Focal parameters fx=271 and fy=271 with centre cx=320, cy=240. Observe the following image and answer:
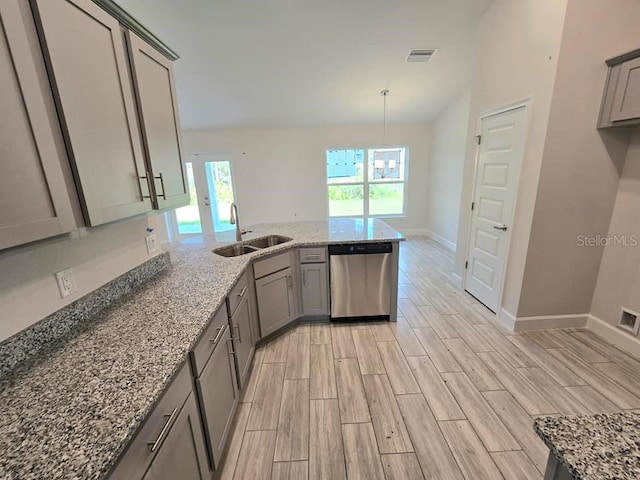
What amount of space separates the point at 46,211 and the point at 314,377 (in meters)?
1.90

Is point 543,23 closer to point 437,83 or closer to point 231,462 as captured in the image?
point 437,83

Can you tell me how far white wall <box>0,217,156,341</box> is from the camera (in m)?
0.99

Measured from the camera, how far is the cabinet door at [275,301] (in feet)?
7.72

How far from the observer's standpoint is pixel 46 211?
89cm

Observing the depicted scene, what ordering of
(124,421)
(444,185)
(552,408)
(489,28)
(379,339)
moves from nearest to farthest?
1. (124,421)
2. (552,408)
3. (379,339)
4. (489,28)
5. (444,185)

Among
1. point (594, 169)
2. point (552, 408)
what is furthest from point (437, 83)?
point (552, 408)

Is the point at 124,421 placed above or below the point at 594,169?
below

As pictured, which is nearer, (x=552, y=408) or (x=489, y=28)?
(x=552, y=408)

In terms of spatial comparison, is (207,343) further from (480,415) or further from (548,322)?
(548,322)

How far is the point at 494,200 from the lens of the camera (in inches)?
111

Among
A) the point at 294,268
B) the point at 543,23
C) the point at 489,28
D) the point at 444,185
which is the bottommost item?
the point at 294,268

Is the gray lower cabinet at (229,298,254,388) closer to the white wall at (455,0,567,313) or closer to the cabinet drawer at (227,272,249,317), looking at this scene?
the cabinet drawer at (227,272,249,317)

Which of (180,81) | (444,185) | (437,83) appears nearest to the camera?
(180,81)

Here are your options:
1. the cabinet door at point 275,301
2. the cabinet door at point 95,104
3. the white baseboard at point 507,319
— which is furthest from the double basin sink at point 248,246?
the white baseboard at point 507,319
